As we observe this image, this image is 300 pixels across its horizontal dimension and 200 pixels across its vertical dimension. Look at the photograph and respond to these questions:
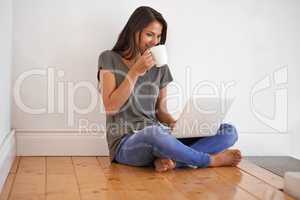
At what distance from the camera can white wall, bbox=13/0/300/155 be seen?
2406mm

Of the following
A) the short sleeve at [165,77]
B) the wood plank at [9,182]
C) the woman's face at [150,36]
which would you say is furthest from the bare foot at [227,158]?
the wood plank at [9,182]

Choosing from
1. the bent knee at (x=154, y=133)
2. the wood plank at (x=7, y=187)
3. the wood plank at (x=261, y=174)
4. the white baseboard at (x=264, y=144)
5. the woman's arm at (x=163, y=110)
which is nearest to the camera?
the wood plank at (x=7, y=187)

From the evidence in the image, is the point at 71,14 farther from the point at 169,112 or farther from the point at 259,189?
the point at 259,189

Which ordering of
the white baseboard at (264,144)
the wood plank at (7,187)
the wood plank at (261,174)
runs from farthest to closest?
the white baseboard at (264,144) < the wood plank at (261,174) < the wood plank at (7,187)

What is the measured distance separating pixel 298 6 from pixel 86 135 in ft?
4.14

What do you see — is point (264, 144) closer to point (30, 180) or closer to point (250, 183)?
point (250, 183)

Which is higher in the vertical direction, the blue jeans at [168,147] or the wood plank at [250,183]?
the blue jeans at [168,147]

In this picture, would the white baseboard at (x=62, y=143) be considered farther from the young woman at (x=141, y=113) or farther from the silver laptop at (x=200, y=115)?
the silver laptop at (x=200, y=115)

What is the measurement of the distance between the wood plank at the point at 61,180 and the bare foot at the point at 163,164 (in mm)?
345

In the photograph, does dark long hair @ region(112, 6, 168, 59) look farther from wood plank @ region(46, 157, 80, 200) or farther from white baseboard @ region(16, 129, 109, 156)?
wood plank @ region(46, 157, 80, 200)

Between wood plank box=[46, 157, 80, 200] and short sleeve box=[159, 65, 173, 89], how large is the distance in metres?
0.55

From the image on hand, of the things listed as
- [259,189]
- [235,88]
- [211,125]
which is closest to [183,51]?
[235,88]

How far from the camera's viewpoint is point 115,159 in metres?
2.28

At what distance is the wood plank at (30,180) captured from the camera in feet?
5.39
